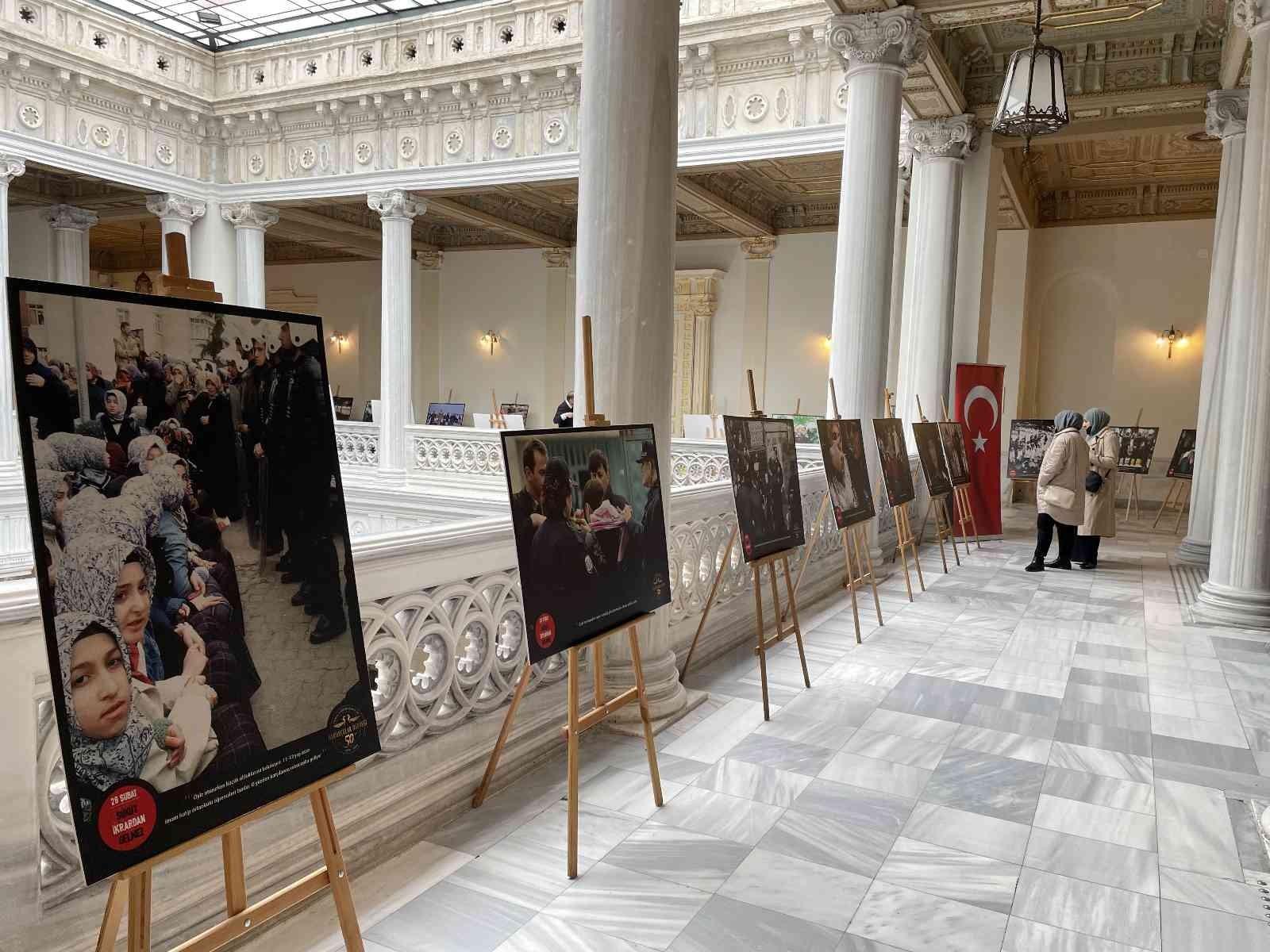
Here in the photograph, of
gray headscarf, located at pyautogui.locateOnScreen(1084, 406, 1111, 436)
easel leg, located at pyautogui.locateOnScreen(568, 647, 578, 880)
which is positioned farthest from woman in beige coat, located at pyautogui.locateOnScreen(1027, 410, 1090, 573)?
easel leg, located at pyautogui.locateOnScreen(568, 647, 578, 880)

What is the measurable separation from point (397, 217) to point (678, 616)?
35.3 feet

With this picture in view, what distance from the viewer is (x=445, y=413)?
60.6 ft

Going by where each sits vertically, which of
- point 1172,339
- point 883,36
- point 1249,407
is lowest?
point 1249,407

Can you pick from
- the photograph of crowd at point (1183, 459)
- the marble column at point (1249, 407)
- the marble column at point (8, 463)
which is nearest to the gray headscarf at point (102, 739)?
the marble column at point (1249, 407)

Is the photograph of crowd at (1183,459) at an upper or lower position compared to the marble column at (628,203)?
lower

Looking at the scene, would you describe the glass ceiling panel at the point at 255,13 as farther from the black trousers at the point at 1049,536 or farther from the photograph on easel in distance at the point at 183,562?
the photograph on easel in distance at the point at 183,562

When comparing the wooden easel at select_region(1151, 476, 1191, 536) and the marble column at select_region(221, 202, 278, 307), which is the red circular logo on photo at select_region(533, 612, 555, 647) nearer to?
the wooden easel at select_region(1151, 476, 1191, 536)

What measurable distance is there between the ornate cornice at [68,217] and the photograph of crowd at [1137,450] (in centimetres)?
1721

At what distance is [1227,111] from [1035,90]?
4338mm

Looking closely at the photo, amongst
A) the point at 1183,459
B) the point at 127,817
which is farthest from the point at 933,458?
the point at 127,817

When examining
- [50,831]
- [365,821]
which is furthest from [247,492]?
[365,821]

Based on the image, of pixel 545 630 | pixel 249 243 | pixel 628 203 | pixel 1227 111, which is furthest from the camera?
pixel 249 243

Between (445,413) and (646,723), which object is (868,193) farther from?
(445,413)

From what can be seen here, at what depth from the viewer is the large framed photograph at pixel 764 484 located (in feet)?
13.9
